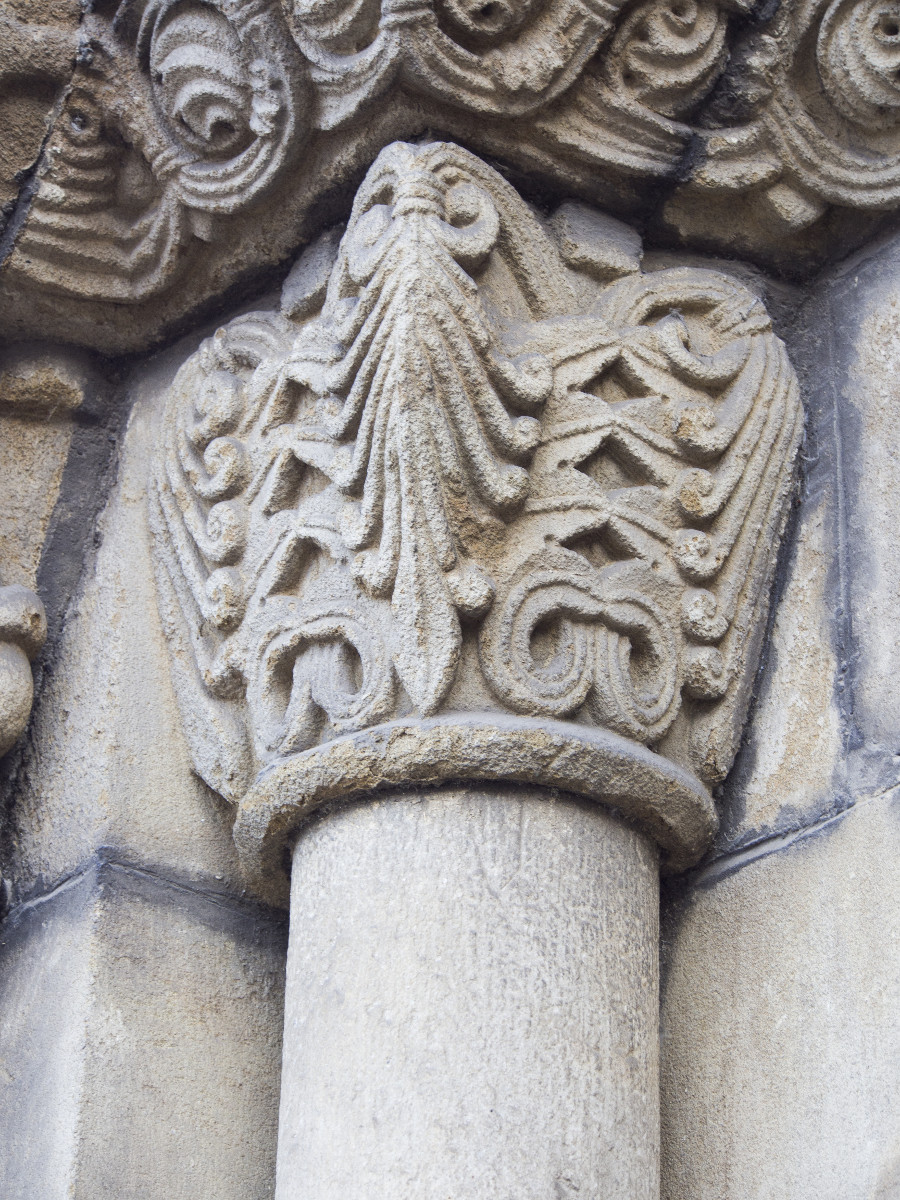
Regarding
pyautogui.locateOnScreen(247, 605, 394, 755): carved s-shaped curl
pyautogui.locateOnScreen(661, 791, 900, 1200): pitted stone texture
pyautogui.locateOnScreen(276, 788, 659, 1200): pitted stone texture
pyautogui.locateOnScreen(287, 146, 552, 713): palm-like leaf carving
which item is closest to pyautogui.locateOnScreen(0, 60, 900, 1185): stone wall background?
pyautogui.locateOnScreen(661, 791, 900, 1200): pitted stone texture

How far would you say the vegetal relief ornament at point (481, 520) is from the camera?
1.32 meters

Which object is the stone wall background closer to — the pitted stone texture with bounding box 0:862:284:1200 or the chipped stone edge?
the pitted stone texture with bounding box 0:862:284:1200

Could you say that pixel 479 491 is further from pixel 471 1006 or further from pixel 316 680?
pixel 471 1006

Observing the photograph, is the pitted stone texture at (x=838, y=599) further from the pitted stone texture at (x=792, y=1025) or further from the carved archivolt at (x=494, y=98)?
the carved archivolt at (x=494, y=98)

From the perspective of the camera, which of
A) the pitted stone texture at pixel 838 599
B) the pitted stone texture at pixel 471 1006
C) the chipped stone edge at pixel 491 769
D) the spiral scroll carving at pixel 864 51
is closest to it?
the pitted stone texture at pixel 471 1006

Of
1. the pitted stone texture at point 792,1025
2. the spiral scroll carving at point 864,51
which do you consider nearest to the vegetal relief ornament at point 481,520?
the pitted stone texture at point 792,1025

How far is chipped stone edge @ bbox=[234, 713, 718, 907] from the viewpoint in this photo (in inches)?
50.4

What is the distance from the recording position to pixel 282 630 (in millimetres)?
1421

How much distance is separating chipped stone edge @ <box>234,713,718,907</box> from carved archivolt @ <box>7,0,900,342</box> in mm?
709

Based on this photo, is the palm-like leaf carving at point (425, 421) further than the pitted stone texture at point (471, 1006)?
Yes

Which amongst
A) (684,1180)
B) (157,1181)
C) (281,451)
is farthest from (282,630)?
(684,1180)

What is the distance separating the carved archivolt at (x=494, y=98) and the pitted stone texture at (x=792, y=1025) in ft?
2.60

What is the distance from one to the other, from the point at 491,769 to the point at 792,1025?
40 centimetres

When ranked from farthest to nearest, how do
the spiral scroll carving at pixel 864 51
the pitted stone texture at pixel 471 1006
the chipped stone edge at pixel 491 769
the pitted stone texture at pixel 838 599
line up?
the spiral scroll carving at pixel 864 51 < the pitted stone texture at pixel 838 599 < the chipped stone edge at pixel 491 769 < the pitted stone texture at pixel 471 1006
